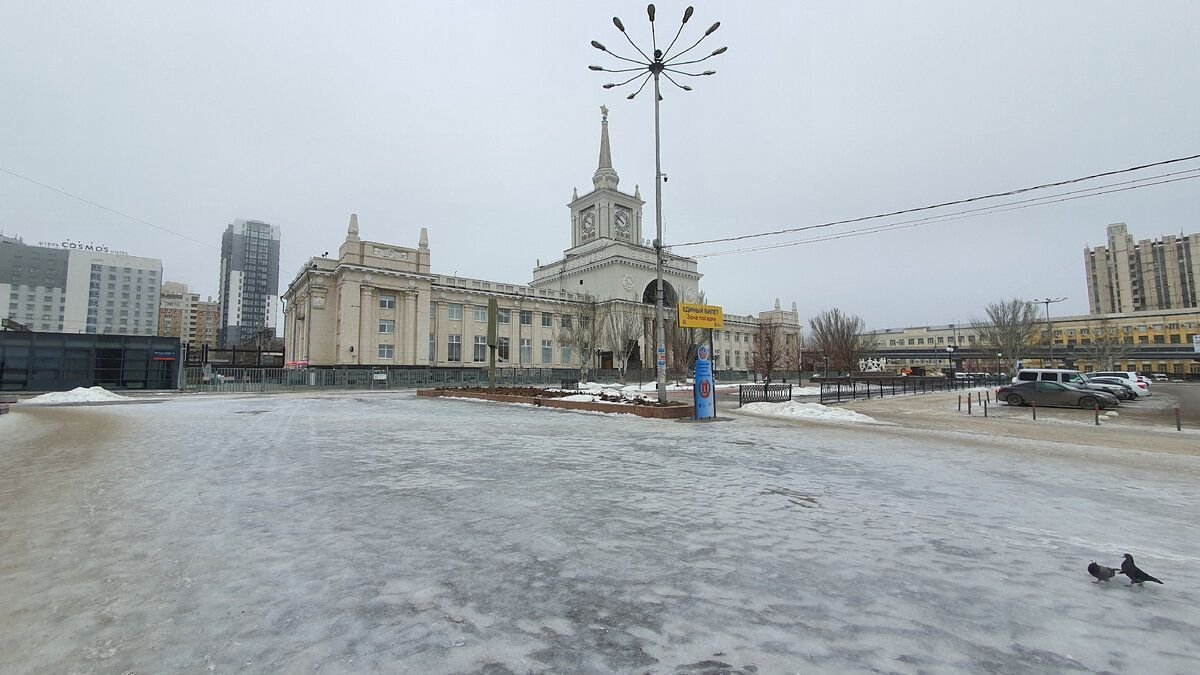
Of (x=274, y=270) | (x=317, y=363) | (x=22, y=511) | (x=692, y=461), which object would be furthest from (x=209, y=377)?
(x=274, y=270)

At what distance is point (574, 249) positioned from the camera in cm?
7625

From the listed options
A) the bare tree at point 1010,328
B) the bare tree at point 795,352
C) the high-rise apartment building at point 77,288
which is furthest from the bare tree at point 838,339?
the high-rise apartment building at point 77,288

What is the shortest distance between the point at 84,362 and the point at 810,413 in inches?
1872

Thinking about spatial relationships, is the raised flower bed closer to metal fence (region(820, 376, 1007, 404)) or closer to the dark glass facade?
→ metal fence (region(820, 376, 1007, 404))

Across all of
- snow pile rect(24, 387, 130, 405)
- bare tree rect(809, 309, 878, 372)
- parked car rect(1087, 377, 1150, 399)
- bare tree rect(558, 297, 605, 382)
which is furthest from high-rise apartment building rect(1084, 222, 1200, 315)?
snow pile rect(24, 387, 130, 405)

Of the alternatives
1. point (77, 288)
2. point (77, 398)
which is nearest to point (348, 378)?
point (77, 398)

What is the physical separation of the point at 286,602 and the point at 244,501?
342cm

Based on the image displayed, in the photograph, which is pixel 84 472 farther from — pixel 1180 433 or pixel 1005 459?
pixel 1180 433

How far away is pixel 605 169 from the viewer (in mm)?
73625

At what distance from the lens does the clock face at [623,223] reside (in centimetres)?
7550

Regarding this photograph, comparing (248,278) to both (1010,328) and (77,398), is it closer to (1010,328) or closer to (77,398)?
(77,398)

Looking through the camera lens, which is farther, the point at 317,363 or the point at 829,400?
the point at 317,363

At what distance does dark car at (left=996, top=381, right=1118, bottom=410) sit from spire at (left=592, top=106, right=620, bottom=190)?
57.4 metres

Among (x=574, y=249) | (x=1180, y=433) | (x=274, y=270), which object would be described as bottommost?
(x=1180, y=433)
